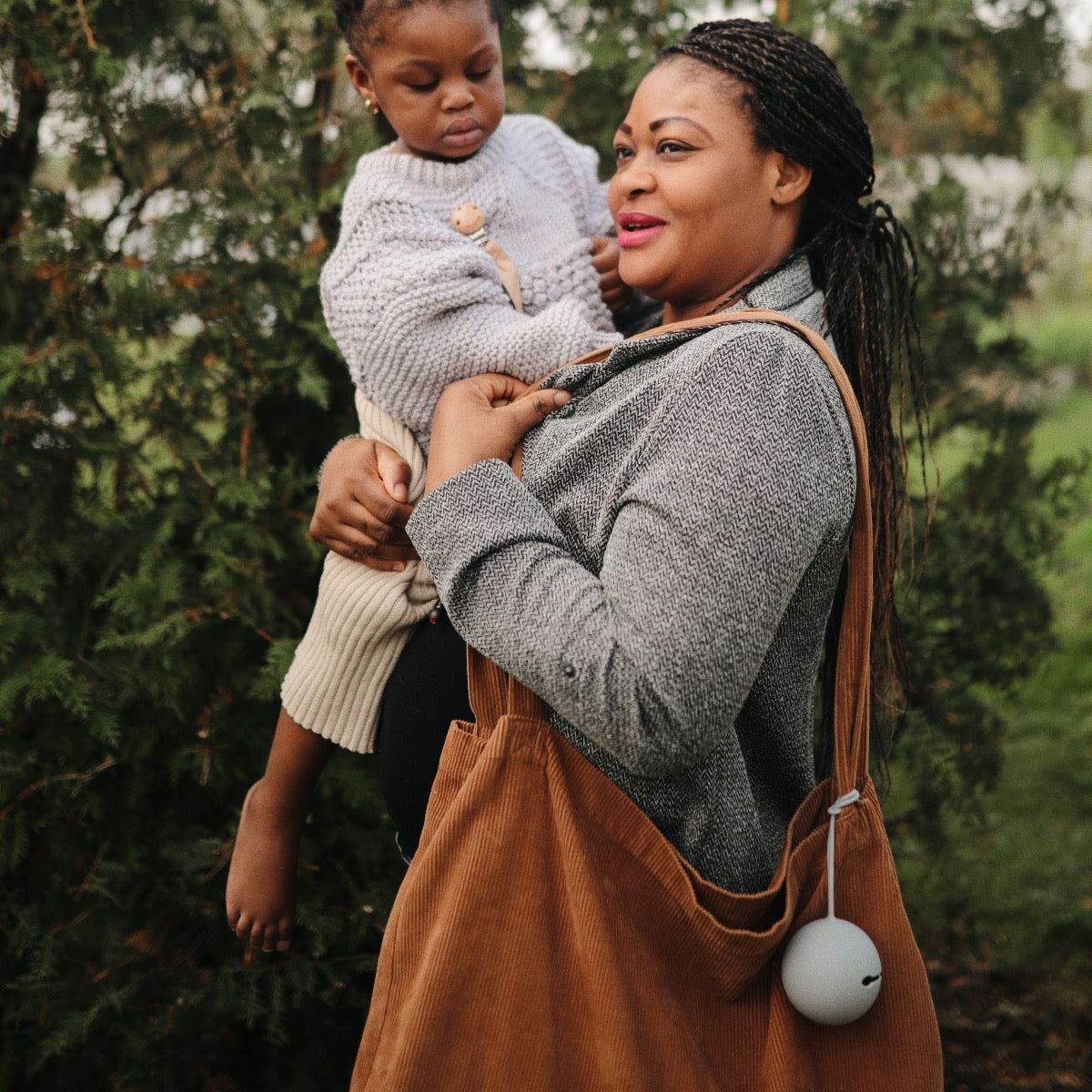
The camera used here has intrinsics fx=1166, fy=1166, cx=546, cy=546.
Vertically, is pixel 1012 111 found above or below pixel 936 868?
above

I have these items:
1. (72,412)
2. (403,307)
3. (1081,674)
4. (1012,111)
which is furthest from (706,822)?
(1081,674)

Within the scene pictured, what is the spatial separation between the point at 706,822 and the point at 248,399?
1657 millimetres

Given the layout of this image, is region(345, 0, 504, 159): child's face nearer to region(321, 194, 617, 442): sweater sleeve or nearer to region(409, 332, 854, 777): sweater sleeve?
region(321, 194, 617, 442): sweater sleeve

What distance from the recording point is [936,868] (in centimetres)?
330

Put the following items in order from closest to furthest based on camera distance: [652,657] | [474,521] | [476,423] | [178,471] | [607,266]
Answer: [652,657]
[474,521]
[476,423]
[607,266]
[178,471]

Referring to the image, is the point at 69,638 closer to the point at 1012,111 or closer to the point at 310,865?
the point at 310,865

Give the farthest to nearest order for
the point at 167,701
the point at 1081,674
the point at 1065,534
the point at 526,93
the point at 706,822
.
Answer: the point at 1081,674 → the point at 1065,534 → the point at 526,93 → the point at 167,701 → the point at 706,822

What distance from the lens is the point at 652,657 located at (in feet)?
4.55

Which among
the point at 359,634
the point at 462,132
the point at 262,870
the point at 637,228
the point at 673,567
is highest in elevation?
the point at 462,132

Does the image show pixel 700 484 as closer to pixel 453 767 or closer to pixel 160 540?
pixel 453 767

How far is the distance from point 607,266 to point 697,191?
15.1 inches

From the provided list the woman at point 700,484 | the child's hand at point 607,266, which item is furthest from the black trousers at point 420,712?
the child's hand at point 607,266

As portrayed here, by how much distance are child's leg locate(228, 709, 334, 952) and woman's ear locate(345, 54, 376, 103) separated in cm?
113

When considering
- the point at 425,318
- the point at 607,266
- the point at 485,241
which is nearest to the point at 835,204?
the point at 607,266
